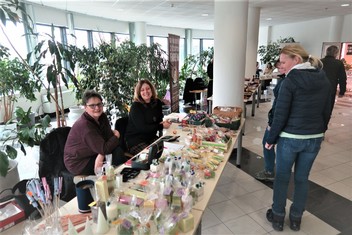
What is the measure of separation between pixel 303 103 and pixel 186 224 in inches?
49.2

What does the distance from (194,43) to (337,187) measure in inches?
467

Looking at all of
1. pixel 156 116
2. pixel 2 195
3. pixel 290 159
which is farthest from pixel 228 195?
pixel 2 195

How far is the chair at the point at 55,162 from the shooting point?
2.11 meters

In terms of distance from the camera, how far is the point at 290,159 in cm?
198

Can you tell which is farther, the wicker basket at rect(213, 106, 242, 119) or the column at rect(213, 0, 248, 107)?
the column at rect(213, 0, 248, 107)

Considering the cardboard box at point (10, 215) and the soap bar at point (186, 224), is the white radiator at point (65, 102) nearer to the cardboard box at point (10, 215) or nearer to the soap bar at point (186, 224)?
the cardboard box at point (10, 215)

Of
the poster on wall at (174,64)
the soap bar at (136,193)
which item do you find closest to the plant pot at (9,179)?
the soap bar at (136,193)

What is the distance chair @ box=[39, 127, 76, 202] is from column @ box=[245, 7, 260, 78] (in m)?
6.40

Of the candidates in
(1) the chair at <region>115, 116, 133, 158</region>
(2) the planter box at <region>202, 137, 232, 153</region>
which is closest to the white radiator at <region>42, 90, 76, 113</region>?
(1) the chair at <region>115, 116, 133, 158</region>

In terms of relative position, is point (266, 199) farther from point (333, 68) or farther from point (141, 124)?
point (333, 68)

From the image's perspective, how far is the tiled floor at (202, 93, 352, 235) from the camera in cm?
223

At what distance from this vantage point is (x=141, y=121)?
2.66 meters

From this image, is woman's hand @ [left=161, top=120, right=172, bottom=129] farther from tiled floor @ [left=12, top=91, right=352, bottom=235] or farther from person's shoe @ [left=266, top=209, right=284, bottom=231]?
person's shoe @ [left=266, top=209, right=284, bottom=231]

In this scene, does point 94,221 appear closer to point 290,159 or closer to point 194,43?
point 290,159
